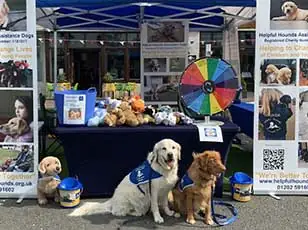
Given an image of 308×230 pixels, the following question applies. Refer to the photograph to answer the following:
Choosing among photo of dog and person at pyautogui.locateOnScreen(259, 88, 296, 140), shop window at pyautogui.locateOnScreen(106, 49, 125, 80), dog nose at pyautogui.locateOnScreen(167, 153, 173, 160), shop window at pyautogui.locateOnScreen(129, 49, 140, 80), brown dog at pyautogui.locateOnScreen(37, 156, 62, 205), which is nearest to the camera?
dog nose at pyautogui.locateOnScreen(167, 153, 173, 160)

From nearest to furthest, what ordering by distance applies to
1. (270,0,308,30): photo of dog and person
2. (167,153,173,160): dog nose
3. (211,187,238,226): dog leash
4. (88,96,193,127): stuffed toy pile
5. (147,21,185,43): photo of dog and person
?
(167,153,173,160): dog nose
(211,187,238,226): dog leash
(88,96,193,127): stuffed toy pile
(270,0,308,30): photo of dog and person
(147,21,185,43): photo of dog and person

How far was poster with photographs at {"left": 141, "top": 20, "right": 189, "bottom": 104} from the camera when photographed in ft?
28.8

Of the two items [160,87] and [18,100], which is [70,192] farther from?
[160,87]

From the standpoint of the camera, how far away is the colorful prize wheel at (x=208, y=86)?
489 cm

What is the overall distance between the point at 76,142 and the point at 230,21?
6257mm

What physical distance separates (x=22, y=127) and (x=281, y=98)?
309cm

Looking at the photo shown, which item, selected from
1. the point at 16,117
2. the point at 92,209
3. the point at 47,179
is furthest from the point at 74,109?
the point at 92,209

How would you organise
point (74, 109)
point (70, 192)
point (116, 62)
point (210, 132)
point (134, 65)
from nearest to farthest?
1. point (70, 192)
2. point (210, 132)
3. point (74, 109)
4. point (134, 65)
5. point (116, 62)

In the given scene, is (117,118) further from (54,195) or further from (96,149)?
(54,195)

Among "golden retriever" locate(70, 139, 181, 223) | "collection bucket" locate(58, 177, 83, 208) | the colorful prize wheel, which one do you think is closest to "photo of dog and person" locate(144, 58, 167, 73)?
the colorful prize wheel

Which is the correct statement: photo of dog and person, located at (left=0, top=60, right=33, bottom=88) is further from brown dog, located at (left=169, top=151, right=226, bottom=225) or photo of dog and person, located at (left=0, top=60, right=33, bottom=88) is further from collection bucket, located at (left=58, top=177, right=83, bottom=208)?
brown dog, located at (left=169, top=151, right=226, bottom=225)

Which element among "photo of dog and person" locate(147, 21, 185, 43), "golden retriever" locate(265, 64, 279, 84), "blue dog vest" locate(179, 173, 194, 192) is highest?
"photo of dog and person" locate(147, 21, 185, 43)

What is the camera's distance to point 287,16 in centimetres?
495

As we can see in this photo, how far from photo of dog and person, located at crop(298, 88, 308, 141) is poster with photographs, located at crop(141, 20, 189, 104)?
395cm
